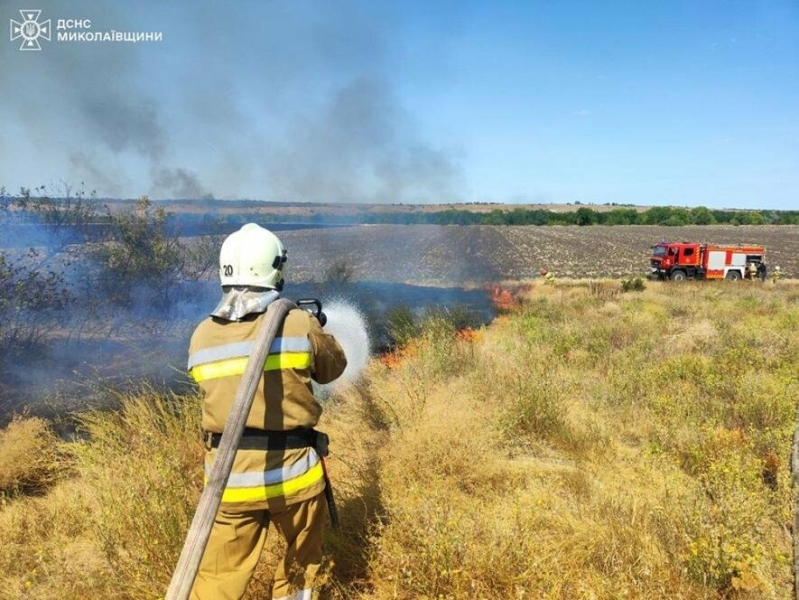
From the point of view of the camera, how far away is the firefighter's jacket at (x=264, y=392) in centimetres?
189

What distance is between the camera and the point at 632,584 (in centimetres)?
240

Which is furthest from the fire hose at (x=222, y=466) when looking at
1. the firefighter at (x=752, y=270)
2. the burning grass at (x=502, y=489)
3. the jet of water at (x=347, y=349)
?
the firefighter at (x=752, y=270)

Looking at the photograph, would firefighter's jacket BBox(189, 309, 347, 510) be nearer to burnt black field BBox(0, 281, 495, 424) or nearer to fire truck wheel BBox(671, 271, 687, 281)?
burnt black field BBox(0, 281, 495, 424)

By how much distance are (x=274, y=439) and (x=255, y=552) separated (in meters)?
0.51

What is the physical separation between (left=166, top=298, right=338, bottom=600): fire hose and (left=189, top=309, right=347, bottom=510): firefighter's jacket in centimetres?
12

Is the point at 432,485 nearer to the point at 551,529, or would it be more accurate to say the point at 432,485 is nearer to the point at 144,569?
the point at 551,529

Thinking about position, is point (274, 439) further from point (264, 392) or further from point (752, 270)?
point (752, 270)

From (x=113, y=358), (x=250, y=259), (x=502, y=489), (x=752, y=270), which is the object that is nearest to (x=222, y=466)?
(x=250, y=259)

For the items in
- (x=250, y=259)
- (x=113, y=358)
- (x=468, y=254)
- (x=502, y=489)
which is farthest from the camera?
(x=468, y=254)

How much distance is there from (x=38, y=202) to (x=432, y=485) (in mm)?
8614

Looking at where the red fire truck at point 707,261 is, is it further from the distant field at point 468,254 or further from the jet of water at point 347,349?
the jet of water at point 347,349

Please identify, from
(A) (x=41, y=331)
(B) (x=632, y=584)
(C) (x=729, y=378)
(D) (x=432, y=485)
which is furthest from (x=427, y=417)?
(A) (x=41, y=331)

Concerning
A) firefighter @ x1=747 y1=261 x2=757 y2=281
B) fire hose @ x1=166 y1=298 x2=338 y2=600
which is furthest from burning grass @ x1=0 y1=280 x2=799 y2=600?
firefighter @ x1=747 y1=261 x2=757 y2=281

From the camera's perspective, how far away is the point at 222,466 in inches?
66.6
